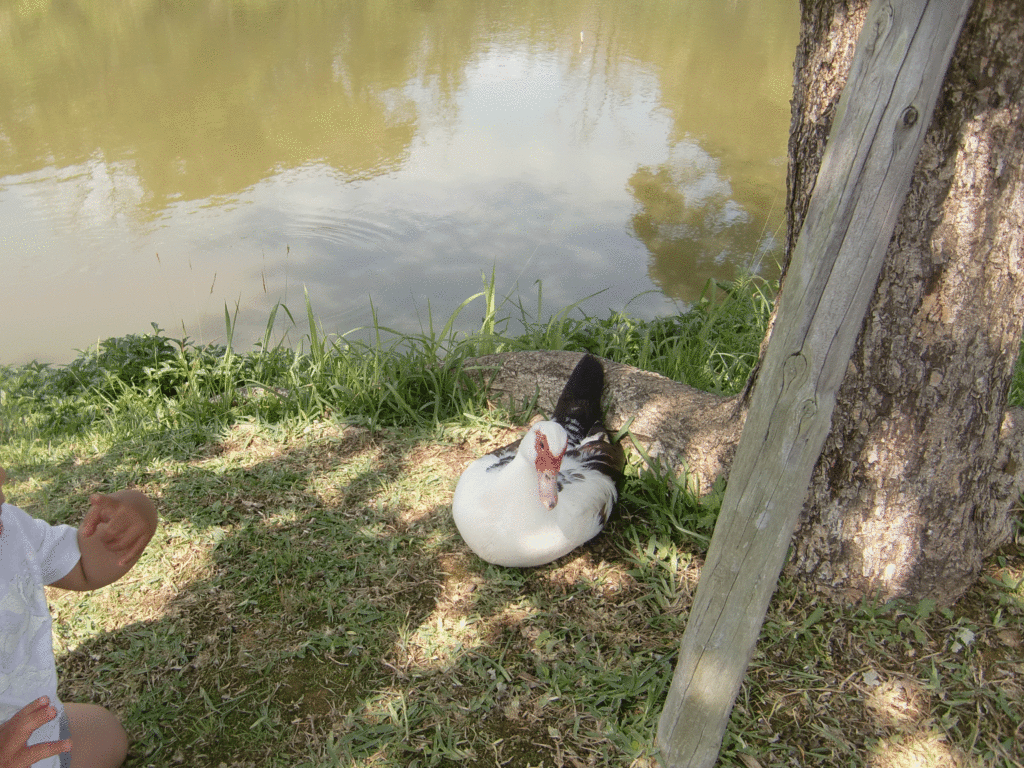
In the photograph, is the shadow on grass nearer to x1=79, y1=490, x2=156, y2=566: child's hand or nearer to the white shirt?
the white shirt

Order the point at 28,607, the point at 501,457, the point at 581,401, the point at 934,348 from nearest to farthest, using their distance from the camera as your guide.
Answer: the point at 28,607
the point at 934,348
the point at 501,457
the point at 581,401

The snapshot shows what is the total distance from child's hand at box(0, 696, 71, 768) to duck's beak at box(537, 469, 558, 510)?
1.48 m

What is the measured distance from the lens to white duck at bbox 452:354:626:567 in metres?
2.50

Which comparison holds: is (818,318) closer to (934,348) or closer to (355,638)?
(934,348)

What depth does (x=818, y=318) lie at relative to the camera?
1.46 metres

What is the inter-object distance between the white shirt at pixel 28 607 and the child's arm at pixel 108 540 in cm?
3

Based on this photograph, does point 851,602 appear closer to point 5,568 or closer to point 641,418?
point 641,418

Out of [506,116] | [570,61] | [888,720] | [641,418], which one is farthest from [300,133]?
[888,720]

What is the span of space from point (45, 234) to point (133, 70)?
434 centimetres

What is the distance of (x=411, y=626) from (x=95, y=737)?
3.01ft

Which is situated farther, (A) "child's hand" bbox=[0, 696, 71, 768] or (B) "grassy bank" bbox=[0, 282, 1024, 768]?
(B) "grassy bank" bbox=[0, 282, 1024, 768]

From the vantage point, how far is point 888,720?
6.75 feet

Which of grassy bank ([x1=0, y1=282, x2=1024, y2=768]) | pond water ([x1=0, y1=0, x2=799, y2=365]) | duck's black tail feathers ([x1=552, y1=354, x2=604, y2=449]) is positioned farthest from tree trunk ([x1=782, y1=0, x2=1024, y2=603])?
pond water ([x1=0, y1=0, x2=799, y2=365])

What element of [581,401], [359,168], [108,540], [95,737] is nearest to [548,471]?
[581,401]
